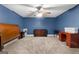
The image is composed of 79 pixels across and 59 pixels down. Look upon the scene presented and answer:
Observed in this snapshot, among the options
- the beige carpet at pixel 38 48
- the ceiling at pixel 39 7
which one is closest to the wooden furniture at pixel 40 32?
the ceiling at pixel 39 7

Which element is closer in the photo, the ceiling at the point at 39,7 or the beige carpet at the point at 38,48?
the beige carpet at the point at 38,48

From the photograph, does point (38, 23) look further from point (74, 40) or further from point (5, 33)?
point (74, 40)

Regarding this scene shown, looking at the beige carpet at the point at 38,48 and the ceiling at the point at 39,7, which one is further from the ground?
the ceiling at the point at 39,7

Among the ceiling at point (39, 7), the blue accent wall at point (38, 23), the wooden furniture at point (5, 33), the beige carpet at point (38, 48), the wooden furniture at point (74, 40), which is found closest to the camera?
the beige carpet at point (38, 48)

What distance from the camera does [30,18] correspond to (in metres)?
12.0

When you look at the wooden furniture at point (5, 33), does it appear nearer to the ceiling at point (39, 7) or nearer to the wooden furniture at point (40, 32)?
the ceiling at point (39, 7)

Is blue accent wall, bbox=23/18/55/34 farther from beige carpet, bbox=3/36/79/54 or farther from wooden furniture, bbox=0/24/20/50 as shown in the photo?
beige carpet, bbox=3/36/79/54

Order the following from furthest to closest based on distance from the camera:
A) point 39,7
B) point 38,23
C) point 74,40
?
point 38,23 < point 39,7 < point 74,40

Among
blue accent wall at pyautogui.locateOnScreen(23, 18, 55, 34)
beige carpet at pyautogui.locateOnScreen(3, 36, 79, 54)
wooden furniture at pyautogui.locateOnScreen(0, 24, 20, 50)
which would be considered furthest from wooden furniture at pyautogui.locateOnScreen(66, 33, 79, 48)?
blue accent wall at pyautogui.locateOnScreen(23, 18, 55, 34)

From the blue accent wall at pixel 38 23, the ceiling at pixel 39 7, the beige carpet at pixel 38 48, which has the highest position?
the ceiling at pixel 39 7

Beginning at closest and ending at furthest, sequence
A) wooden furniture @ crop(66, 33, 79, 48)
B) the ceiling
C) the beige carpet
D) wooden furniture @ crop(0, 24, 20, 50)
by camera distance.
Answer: the beige carpet
wooden furniture @ crop(0, 24, 20, 50)
wooden furniture @ crop(66, 33, 79, 48)
the ceiling

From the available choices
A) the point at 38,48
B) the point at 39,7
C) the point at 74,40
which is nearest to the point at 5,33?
the point at 38,48

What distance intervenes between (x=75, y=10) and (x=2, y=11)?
3493 mm

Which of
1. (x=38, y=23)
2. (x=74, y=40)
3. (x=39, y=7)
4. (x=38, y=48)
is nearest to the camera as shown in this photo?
(x=38, y=48)
